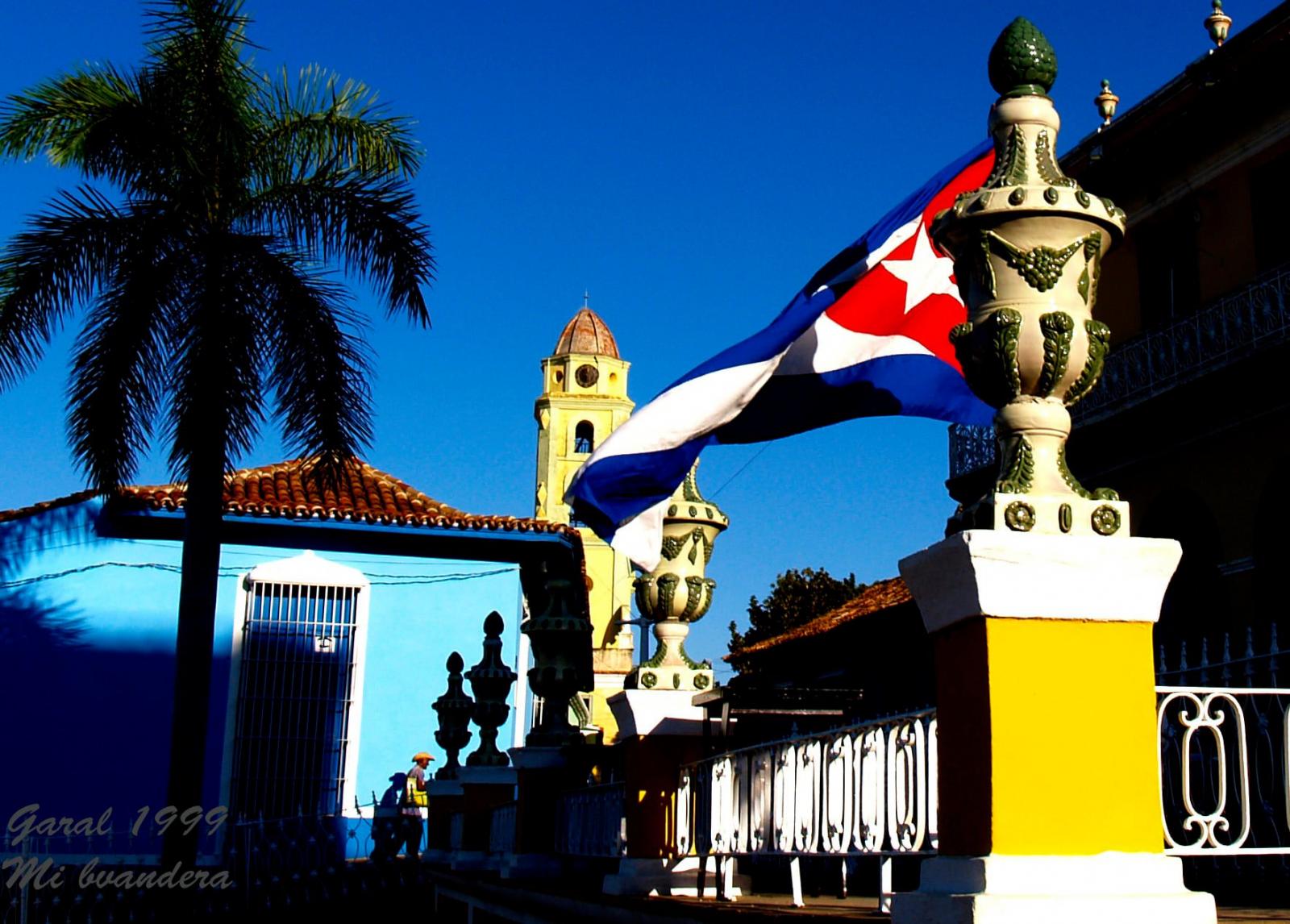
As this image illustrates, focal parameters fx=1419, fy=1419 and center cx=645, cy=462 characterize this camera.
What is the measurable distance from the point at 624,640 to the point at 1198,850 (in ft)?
147

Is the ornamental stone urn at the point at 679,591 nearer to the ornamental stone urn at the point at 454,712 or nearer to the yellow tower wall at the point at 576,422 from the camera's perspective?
the ornamental stone urn at the point at 454,712

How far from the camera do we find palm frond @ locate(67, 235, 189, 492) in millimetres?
11664

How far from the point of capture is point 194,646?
1143 centimetres

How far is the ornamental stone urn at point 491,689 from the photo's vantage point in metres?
11.5

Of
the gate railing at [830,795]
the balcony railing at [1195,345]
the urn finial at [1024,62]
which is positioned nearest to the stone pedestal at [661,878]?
the gate railing at [830,795]

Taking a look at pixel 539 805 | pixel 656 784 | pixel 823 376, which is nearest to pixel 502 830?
pixel 539 805

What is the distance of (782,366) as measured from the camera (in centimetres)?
717

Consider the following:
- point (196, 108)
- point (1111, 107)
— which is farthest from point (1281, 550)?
point (196, 108)

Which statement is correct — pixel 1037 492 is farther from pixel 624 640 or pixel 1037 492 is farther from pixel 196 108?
pixel 624 640

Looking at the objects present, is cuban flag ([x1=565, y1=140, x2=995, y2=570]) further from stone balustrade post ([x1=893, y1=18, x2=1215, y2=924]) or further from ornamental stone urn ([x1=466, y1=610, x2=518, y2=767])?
ornamental stone urn ([x1=466, y1=610, x2=518, y2=767])

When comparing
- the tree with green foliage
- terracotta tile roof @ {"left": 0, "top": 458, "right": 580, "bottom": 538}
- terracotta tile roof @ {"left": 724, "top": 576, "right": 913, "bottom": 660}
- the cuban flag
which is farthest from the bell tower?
the cuban flag

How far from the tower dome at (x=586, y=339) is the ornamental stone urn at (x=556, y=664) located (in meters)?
43.0

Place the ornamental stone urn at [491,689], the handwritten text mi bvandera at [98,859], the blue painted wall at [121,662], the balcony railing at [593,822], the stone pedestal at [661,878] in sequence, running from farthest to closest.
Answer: the blue painted wall at [121,662], the ornamental stone urn at [491,689], the handwritten text mi bvandera at [98,859], the balcony railing at [593,822], the stone pedestal at [661,878]

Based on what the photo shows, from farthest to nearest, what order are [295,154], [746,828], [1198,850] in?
[295,154]
[746,828]
[1198,850]
